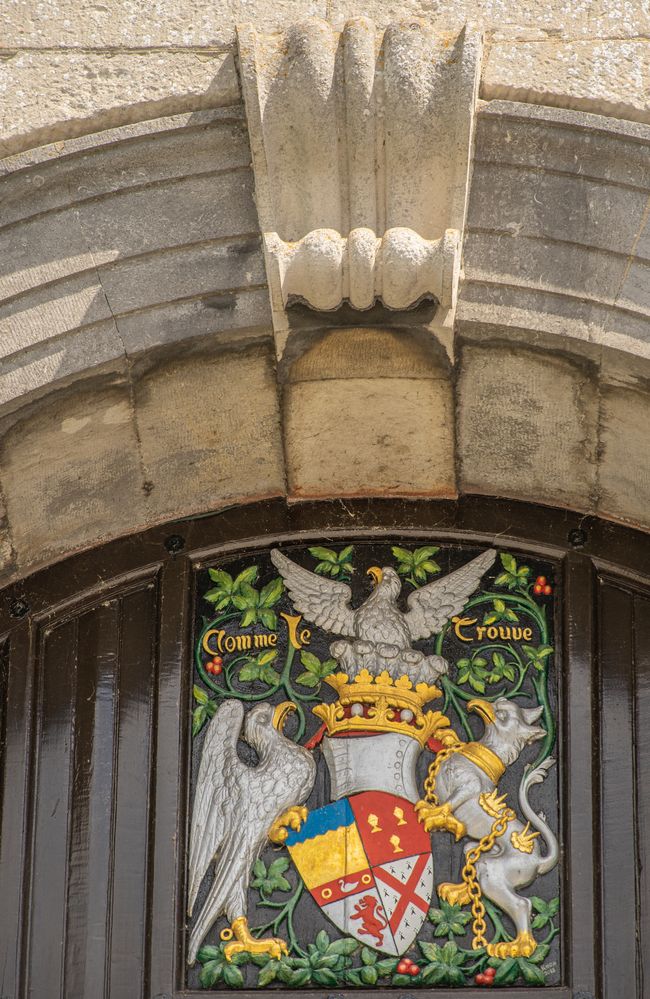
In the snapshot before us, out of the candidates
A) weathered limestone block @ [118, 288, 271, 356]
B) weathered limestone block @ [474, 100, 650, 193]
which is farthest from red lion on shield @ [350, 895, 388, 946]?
weathered limestone block @ [474, 100, 650, 193]

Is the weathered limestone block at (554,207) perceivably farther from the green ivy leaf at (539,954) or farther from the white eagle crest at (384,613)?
the green ivy leaf at (539,954)

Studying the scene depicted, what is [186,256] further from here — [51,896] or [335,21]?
[51,896]

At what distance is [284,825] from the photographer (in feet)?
14.9

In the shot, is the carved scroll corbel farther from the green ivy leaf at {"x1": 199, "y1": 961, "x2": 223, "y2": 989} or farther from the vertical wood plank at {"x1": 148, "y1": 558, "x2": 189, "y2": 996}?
the green ivy leaf at {"x1": 199, "y1": 961, "x2": 223, "y2": 989}

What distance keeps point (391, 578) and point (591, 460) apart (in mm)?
648

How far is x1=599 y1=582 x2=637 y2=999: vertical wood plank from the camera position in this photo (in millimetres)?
4398

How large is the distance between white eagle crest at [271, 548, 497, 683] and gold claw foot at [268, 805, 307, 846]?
0.41m

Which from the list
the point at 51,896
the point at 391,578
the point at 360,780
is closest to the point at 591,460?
the point at 391,578

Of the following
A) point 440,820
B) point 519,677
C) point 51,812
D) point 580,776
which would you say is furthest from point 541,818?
point 51,812

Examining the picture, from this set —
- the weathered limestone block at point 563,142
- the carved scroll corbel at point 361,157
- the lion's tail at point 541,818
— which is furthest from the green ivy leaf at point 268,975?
the weathered limestone block at point 563,142

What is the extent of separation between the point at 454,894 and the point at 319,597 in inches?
35.0

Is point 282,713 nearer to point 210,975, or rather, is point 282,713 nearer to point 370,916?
point 370,916

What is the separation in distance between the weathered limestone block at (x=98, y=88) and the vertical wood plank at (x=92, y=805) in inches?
53.2

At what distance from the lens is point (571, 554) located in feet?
15.8
